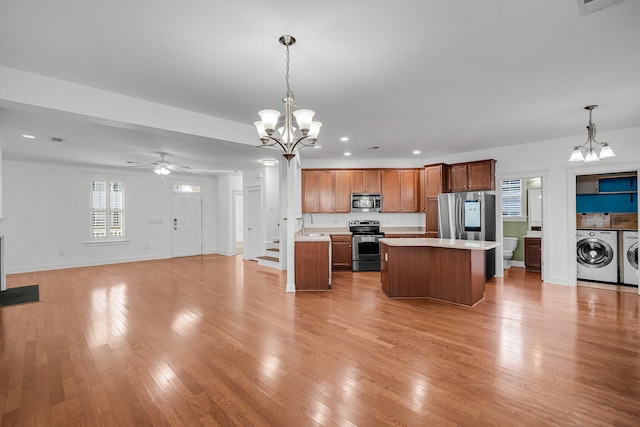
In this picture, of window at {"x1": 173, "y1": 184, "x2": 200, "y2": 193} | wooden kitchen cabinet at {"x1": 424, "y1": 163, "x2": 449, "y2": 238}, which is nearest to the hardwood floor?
wooden kitchen cabinet at {"x1": 424, "y1": 163, "x2": 449, "y2": 238}

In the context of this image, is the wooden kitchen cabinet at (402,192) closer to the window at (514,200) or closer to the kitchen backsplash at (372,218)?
the kitchen backsplash at (372,218)

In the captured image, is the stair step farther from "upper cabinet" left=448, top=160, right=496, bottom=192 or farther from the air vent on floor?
the air vent on floor

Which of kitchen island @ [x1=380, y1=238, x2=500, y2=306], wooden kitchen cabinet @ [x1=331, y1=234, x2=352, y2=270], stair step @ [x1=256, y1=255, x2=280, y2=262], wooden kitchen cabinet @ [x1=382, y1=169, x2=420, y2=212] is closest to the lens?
kitchen island @ [x1=380, y1=238, x2=500, y2=306]

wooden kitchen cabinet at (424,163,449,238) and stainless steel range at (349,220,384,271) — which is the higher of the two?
wooden kitchen cabinet at (424,163,449,238)

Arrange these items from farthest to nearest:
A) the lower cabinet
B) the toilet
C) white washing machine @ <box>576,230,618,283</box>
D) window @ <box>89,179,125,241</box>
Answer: window @ <box>89,179,125,241</box>
the toilet
white washing machine @ <box>576,230,618,283</box>
the lower cabinet

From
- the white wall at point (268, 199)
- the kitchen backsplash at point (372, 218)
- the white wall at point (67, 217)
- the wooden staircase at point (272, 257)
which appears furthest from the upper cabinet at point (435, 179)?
the white wall at point (67, 217)

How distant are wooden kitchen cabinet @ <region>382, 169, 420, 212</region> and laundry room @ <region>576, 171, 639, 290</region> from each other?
123 inches

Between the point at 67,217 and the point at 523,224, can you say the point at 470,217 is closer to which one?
the point at 523,224

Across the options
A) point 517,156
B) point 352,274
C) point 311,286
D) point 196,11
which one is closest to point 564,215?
point 517,156

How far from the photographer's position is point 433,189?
20.7ft

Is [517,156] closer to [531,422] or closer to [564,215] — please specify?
[564,215]

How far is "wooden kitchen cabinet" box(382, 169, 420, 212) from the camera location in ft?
22.7

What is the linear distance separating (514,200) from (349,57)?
641cm

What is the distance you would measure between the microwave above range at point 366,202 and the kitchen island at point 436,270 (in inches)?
93.3
